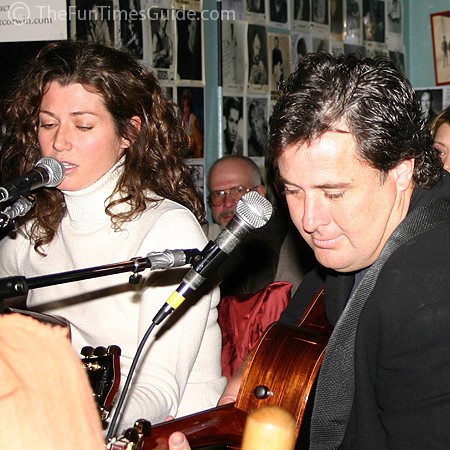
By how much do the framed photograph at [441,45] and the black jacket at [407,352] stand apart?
451 centimetres

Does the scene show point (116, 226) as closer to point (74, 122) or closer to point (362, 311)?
point (74, 122)

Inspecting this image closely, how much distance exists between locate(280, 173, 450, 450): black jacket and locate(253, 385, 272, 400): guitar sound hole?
0.40m

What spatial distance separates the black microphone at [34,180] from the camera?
4.80 ft

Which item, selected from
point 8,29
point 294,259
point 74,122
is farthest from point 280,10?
point 74,122

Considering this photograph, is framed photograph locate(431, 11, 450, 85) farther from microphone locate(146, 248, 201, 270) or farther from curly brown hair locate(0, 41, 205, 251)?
microphone locate(146, 248, 201, 270)

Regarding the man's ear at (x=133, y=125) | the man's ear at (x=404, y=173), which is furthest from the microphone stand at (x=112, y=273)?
the man's ear at (x=133, y=125)

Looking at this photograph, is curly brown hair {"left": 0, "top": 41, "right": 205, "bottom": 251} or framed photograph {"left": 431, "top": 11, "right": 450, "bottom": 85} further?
framed photograph {"left": 431, "top": 11, "right": 450, "bottom": 85}

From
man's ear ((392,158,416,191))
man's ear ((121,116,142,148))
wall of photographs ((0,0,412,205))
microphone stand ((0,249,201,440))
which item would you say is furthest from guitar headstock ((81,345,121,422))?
wall of photographs ((0,0,412,205))

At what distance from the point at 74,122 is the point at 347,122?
100 centimetres

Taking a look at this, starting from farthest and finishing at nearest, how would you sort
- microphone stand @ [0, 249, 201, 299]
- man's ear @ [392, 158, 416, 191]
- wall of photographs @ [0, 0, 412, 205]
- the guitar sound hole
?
wall of photographs @ [0, 0, 412, 205] → the guitar sound hole → man's ear @ [392, 158, 416, 191] → microphone stand @ [0, 249, 201, 299]

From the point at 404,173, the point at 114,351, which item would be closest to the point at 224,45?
the point at 404,173

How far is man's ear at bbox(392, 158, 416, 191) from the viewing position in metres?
1.62

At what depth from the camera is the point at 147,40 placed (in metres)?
4.02

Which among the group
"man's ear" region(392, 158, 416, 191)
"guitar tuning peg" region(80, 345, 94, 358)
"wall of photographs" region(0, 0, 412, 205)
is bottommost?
"guitar tuning peg" region(80, 345, 94, 358)
